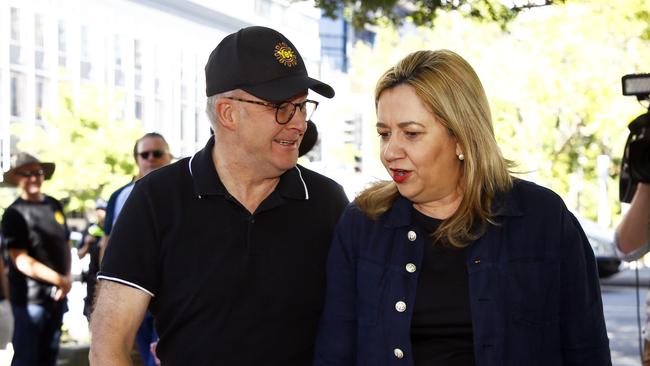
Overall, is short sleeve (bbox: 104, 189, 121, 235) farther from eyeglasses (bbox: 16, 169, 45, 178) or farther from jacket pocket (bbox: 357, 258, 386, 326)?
jacket pocket (bbox: 357, 258, 386, 326)

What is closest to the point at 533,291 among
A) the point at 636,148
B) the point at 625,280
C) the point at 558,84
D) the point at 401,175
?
the point at 401,175

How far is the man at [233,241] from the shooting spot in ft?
10.7

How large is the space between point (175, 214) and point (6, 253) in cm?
552

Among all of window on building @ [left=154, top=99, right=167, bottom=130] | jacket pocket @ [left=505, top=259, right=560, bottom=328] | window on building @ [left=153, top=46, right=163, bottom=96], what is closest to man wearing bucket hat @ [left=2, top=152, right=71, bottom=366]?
jacket pocket @ [left=505, top=259, right=560, bottom=328]

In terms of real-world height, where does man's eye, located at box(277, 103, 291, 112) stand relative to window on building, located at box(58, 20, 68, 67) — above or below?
below

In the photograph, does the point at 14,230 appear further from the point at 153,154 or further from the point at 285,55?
the point at 285,55

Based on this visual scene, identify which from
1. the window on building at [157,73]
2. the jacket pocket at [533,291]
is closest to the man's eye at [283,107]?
the jacket pocket at [533,291]

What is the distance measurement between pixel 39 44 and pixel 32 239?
144 feet

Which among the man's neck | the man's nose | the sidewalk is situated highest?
the man's nose

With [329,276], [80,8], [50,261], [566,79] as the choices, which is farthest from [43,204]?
[80,8]

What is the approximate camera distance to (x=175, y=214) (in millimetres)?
3326

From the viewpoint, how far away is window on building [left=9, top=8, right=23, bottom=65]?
48.5 metres

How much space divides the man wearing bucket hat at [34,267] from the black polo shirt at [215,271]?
539 cm

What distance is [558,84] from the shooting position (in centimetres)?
2869
